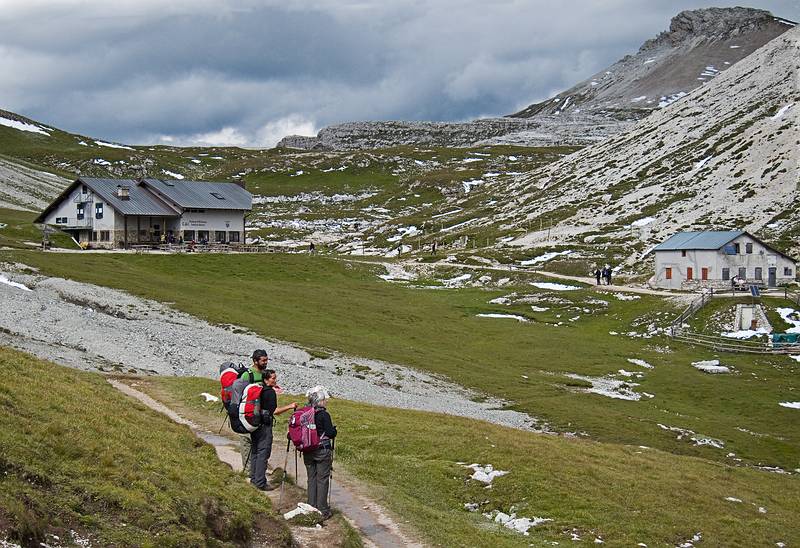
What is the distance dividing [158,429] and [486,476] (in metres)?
10.2

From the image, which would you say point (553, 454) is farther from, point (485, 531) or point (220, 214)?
point (220, 214)

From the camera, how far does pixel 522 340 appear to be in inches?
2968

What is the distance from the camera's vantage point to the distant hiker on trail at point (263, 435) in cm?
2030

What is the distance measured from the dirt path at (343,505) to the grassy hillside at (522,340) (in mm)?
22514

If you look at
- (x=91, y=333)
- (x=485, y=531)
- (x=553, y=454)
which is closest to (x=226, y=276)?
(x=91, y=333)

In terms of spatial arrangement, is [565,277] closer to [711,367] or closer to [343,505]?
[711,367]

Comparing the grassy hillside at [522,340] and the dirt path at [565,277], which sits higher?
the dirt path at [565,277]

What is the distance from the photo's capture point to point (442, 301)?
95250mm

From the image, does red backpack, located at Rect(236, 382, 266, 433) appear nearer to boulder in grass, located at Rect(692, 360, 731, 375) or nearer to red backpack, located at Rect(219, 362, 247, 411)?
red backpack, located at Rect(219, 362, 247, 411)

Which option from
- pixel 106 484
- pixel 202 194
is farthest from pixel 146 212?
pixel 106 484

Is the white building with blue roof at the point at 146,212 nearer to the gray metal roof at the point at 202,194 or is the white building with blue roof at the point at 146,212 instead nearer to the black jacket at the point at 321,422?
the gray metal roof at the point at 202,194

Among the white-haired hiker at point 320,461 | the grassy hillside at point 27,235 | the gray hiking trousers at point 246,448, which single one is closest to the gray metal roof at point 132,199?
the grassy hillside at point 27,235

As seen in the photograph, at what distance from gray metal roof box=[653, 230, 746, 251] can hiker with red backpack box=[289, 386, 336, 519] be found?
8656cm

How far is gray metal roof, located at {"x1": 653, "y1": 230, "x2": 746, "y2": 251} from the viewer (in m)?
97.2
